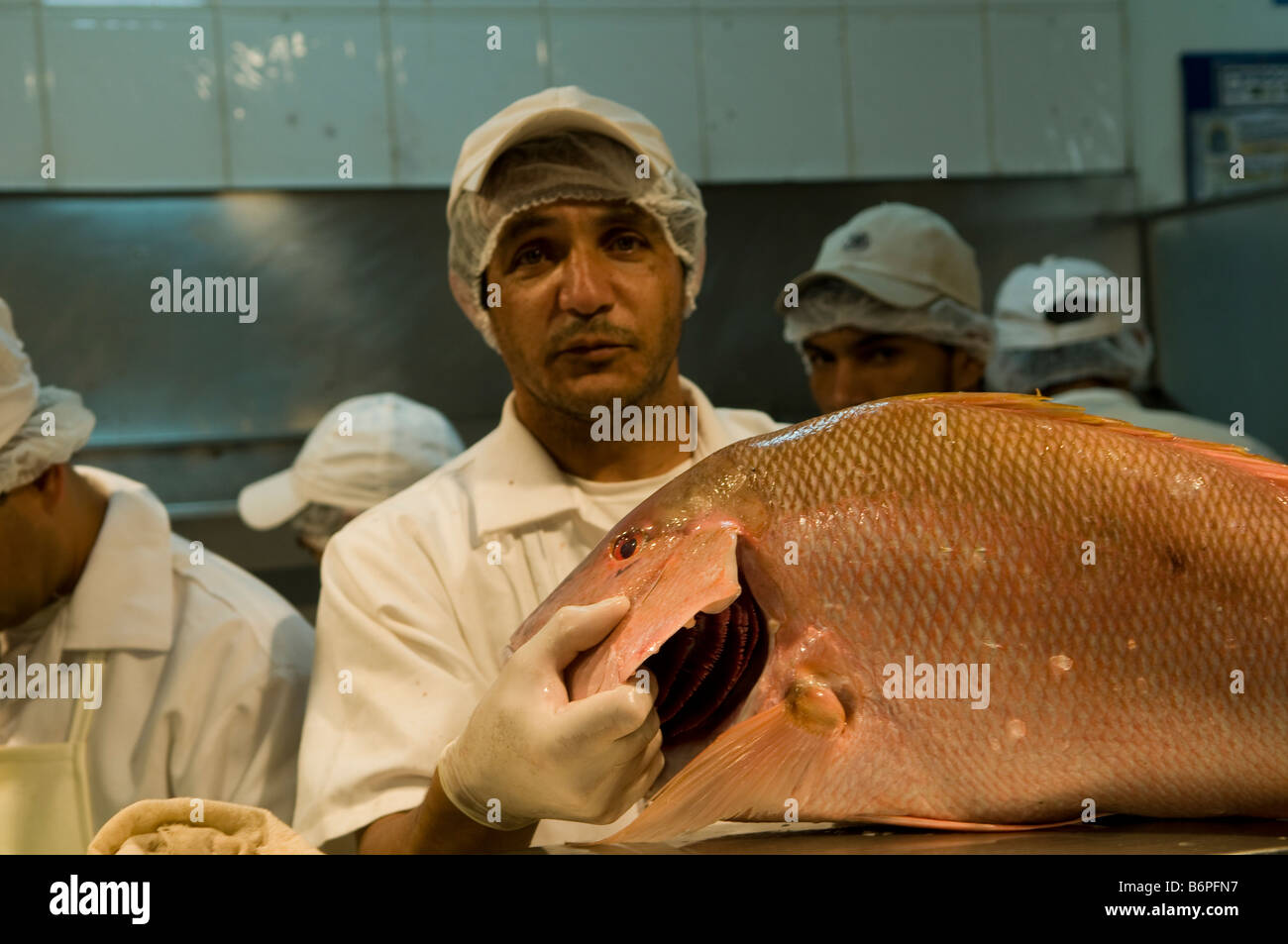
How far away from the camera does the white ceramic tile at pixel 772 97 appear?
165 cm

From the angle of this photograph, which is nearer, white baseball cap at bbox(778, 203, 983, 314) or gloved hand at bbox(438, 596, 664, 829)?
gloved hand at bbox(438, 596, 664, 829)

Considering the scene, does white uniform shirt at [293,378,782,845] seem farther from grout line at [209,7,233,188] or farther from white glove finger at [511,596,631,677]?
grout line at [209,7,233,188]

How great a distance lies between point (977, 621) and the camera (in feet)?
2.58

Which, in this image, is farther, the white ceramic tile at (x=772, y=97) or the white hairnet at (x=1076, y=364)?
the white hairnet at (x=1076, y=364)

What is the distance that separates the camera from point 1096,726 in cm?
78

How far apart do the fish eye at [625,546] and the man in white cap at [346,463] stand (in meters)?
1.45

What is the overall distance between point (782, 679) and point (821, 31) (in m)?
1.14

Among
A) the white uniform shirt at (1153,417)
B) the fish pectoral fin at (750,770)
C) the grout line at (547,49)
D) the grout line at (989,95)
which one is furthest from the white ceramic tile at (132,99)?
the fish pectoral fin at (750,770)

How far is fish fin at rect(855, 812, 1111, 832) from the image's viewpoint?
2.64ft

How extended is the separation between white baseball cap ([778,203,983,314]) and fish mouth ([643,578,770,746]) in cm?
117

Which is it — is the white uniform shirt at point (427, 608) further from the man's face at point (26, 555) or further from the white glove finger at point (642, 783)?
the man's face at point (26, 555)

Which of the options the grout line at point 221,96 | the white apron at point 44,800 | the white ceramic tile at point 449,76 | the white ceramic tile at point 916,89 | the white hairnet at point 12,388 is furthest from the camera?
the grout line at point 221,96

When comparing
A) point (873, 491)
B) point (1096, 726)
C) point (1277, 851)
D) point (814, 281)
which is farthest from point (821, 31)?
point (1277, 851)

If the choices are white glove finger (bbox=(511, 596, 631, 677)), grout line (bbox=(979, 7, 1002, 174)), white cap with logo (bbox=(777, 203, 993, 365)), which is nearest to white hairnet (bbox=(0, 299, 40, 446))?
white glove finger (bbox=(511, 596, 631, 677))
